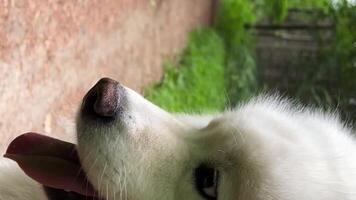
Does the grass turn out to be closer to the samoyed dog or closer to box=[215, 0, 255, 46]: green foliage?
box=[215, 0, 255, 46]: green foliage

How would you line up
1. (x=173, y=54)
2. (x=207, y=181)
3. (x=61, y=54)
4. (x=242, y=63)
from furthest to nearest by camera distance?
(x=242, y=63) → (x=173, y=54) → (x=61, y=54) → (x=207, y=181)

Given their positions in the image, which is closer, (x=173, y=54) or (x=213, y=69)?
(x=173, y=54)

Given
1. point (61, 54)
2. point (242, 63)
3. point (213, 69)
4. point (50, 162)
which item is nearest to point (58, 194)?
point (50, 162)

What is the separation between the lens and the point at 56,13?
3.29m

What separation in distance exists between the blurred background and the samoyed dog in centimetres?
55

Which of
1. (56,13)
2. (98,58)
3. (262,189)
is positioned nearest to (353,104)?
(98,58)

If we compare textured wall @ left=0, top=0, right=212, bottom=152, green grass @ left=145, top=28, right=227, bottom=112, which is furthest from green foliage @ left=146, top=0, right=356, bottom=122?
textured wall @ left=0, top=0, right=212, bottom=152

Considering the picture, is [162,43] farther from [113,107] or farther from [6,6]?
[113,107]

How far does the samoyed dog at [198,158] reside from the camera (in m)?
1.89

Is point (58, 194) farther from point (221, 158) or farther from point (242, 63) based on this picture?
point (242, 63)

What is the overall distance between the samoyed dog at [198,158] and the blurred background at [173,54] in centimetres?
55

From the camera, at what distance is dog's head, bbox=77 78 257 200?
1987 mm

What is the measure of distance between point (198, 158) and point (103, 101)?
1.16 ft

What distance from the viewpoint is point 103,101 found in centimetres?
202
